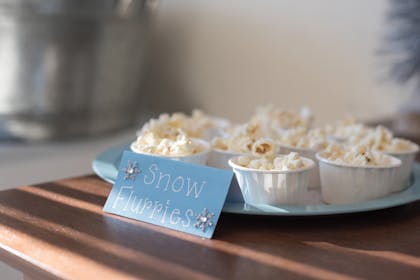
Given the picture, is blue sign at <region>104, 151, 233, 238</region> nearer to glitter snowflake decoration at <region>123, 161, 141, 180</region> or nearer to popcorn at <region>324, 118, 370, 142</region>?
glitter snowflake decoration at <region>123, 161, 141, 180</region>

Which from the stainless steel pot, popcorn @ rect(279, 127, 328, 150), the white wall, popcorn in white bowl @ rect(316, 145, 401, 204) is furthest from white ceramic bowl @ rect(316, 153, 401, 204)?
the stainless steel pot

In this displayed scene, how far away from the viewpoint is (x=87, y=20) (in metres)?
2.49

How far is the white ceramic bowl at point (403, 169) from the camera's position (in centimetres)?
103

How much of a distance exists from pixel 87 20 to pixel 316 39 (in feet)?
2.94

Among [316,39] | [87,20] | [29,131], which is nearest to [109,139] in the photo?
[29,131]

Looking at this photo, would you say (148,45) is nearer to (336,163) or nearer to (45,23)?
(45,23)

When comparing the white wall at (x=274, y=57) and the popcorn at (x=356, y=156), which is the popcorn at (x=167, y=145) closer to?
the popcorn at (x=356, y=156)

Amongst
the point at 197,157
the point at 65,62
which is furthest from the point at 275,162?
the point at 65,62

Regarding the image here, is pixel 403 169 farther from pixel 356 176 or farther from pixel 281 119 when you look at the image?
pixel 281 119

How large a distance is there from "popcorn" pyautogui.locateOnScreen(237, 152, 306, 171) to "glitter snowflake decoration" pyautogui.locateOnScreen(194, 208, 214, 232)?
0.36ft

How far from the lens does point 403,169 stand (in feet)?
3.44

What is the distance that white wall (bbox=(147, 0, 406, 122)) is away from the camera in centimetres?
215

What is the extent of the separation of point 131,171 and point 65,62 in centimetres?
163

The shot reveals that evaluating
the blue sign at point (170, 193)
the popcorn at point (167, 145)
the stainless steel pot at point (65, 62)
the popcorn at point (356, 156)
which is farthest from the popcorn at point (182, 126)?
the stainless steel pot at point (65, 62)
